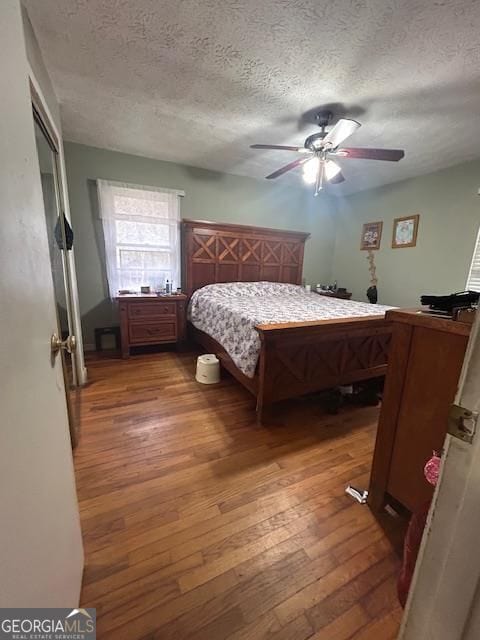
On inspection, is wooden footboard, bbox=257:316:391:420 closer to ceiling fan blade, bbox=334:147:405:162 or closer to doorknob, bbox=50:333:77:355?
doorknob, bbox=50:333:77:355

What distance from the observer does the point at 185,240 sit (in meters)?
3.79

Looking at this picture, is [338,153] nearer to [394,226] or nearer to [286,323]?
[286,323]

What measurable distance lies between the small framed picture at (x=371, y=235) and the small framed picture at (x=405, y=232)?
26 cm

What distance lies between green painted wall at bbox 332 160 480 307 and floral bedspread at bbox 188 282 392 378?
3.79 feet

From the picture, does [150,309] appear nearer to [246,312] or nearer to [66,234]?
[66,234]

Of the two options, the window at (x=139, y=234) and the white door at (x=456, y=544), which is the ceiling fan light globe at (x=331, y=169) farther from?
the white door at (x=456, y=544)

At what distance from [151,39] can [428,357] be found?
2.43 m

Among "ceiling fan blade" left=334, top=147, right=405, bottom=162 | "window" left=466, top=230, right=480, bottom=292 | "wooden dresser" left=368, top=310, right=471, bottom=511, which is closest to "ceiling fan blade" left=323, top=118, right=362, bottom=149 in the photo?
"ceiling fan blade" left=334, top=147, right=405, bottom=162

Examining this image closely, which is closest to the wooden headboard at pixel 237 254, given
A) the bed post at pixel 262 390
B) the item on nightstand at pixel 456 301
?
the bed post at pixel 262 390

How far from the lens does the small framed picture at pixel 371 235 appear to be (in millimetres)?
4214

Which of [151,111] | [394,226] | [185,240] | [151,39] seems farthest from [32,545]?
[394,226]

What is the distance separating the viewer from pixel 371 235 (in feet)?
14.3

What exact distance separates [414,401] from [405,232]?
355 centimetres

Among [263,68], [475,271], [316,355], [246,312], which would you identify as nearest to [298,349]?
[316,355]
